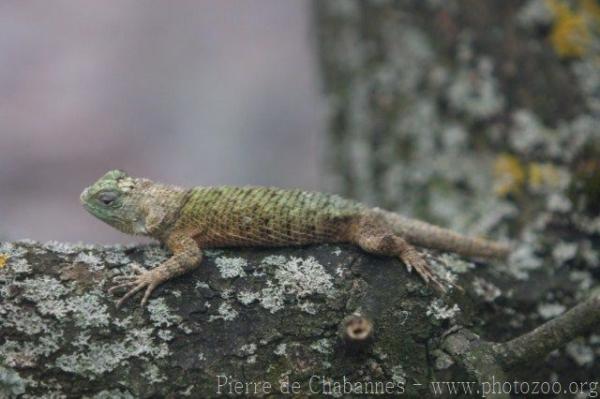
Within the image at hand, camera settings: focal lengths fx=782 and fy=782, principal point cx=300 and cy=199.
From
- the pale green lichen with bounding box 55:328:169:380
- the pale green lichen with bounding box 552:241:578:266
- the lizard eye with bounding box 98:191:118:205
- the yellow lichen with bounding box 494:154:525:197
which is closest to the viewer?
the pale green lichen with bounding box 55:328:169:380

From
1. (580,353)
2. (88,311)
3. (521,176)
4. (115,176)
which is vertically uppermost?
(521,176)

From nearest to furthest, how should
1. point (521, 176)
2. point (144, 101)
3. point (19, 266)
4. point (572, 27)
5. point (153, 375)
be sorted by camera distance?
point (153, 375) → point (19, 266) → point (521, 176) → point (572, 27) → point (144, 101)

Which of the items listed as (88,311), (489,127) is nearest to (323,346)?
(88,311)

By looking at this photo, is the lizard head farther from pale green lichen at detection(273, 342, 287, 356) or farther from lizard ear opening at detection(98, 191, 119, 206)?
pale green lichen at detection(273, 342, 287, 356)

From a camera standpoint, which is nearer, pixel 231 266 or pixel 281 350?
pixel 281 350

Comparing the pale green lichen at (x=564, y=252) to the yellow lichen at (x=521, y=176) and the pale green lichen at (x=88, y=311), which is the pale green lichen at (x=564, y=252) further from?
the pale green lichen at (x=88, y=311)

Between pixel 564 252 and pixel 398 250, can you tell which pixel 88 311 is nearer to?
pixel 398 250

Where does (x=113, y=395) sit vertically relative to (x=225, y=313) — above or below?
below

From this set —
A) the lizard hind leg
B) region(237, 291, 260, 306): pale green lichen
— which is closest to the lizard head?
region(237, 291, 260, 306): pale green lichen

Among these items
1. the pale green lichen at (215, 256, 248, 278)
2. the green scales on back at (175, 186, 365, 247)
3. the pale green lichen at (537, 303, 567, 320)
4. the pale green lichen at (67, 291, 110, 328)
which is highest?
the green scales on back at (175, 186, 365, 247)
